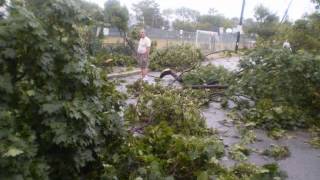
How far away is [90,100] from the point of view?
428 cm

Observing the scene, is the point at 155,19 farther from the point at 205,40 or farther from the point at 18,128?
the point at 18,128

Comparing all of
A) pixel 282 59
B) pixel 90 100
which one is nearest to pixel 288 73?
pixel 282 59

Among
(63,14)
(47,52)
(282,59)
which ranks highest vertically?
(63,14)

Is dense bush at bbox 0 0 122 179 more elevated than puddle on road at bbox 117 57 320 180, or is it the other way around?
dense bush at bbox 0 0 122 179

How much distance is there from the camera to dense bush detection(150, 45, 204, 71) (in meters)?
22.0

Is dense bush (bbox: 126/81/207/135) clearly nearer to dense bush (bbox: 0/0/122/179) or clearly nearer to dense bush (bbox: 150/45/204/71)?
dense bush (bbox: 0/0/122/179)

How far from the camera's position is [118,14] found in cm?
2581

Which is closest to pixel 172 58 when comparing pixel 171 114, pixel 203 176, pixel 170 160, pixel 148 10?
pixel 171 114

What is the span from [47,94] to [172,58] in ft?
62.0

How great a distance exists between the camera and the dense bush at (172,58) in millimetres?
22031

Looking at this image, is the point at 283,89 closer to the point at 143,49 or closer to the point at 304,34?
the point at 304,34

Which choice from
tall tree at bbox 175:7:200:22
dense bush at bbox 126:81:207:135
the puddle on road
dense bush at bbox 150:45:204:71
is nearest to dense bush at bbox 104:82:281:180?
the puddle on road

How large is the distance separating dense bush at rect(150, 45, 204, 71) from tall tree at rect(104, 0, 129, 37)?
307cm

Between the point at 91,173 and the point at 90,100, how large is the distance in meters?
0.77
